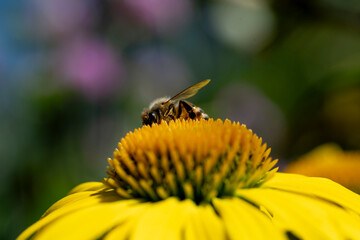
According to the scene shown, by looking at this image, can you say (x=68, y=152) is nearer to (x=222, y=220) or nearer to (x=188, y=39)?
(x=188, y=39)

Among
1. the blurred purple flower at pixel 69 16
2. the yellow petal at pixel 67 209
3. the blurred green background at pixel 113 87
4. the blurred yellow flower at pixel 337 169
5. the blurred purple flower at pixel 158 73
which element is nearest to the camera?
the yellow petal at pixel 67 209

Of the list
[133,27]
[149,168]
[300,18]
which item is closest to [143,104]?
[133,27]

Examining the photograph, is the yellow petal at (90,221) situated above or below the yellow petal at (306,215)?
above

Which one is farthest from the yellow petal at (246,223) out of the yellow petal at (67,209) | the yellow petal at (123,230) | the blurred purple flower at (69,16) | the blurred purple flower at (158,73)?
the blurred purple flower at (158,73)

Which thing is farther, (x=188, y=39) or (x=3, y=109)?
(x=188, y=39)

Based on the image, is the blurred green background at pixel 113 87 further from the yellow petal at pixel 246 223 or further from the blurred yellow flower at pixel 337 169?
the yellow petal at pixel 246 223

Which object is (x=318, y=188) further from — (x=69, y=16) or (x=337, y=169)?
(x=69, y=16)

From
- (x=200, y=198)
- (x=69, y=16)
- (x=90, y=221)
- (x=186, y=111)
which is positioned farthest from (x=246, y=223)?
(x=69, y=16)
